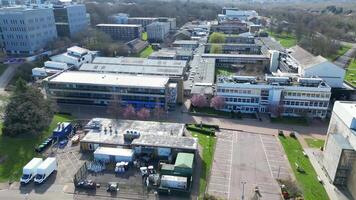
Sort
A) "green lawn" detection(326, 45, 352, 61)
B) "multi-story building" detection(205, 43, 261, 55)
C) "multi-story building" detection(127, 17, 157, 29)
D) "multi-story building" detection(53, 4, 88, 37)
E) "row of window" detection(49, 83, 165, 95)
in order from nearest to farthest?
"row of window" detection(49, 83, 165, 95) → "multi-story building" detection(53, 4, 88, 37) → "multi-story building" detection(205, 43, 261, 55) → "green lawn" detection(326, 45, 352, 61) → "multi-story building" detection(127, 17, 157, 29)

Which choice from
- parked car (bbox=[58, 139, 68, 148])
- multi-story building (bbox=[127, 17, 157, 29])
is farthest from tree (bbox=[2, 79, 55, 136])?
multi-story building (bbox=[127, 17, 157, 29])

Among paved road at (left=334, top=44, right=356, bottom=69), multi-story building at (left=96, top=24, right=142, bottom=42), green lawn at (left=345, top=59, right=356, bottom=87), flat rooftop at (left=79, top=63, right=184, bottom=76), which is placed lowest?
green lawn at (left=345, top=59, right=356, bottom=87)

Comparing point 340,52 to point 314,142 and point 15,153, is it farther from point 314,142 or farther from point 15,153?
point 15,153

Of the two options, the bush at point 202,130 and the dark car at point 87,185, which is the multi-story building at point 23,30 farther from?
the dark car at point 87,185

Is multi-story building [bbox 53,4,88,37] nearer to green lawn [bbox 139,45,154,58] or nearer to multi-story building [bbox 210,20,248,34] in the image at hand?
green lawn [bbox 139,45,154,58]

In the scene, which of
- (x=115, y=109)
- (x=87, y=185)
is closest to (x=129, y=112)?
(x=115, y=109)

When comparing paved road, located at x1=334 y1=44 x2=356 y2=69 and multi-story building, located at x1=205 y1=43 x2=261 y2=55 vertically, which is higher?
multi-story building, located at x1=205 y1=43 x2=261 y2=55

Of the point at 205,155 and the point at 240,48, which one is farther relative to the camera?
the point at 240,48
